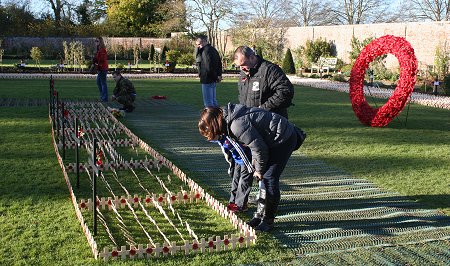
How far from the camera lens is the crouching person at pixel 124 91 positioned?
1216 cm

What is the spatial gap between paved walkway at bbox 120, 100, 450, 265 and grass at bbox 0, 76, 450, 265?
0.95ft

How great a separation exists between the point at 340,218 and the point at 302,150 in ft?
11.1

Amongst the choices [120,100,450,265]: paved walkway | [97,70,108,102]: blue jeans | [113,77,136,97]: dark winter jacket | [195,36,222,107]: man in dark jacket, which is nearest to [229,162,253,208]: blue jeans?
[120,100,450,265]: paved walkway

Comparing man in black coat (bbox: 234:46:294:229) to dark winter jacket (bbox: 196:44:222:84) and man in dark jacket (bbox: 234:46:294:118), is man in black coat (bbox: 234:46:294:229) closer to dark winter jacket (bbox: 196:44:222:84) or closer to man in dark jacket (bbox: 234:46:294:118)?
man in dark jacket (bbox: 234:46:294:118)

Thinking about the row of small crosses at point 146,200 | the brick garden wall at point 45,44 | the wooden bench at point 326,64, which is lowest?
the row of small crosses at point 146,200

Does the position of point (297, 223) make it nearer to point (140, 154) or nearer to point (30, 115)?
point (140, 154)

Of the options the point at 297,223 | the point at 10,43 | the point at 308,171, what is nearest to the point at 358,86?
the point at 308,171

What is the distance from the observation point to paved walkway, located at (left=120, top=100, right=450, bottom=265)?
4305mm

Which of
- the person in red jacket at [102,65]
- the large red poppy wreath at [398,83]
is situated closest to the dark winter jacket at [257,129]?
the large red poppy wreath at [398,83]

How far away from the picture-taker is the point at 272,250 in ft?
14.2

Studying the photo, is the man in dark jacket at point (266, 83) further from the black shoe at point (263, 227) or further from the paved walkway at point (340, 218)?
the black shoe at point (263, 227)

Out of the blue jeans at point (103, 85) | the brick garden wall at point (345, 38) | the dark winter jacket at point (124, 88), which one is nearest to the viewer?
the dark winter jacket at point (124, 88)

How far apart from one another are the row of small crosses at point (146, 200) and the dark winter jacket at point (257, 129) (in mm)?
1487

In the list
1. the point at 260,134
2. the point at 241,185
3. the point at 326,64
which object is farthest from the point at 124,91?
the point at 326,64
